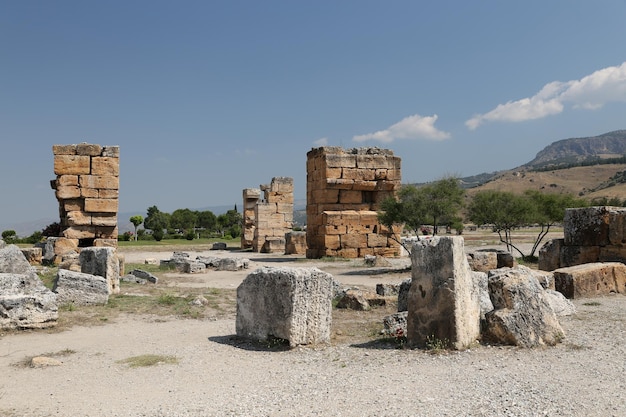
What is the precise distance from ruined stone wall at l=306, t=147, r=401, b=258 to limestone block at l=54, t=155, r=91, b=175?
27.1 feet

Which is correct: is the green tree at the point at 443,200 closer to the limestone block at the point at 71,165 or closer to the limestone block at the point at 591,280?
the limestone block at the point at 591,280

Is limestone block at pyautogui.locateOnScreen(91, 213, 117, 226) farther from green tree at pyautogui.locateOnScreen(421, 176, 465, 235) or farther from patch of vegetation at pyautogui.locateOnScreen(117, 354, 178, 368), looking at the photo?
patch of vegetation at pyautogui.locateOnScreen(117, 354, 178, 368)

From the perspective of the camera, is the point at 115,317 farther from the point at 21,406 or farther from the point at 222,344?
the point at 21,406

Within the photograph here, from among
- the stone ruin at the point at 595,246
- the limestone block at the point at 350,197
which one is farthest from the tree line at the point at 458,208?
the stone ruin at the point at 595,246

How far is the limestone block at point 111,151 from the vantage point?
16.5 metres

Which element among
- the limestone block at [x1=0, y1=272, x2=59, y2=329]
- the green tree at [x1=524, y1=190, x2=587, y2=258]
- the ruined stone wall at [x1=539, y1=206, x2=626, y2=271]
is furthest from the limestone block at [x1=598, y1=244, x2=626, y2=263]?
the limestone block at [x1=0, y1=272, x2=59, y2=329]

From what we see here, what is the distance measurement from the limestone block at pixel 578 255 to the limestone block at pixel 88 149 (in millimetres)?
13619

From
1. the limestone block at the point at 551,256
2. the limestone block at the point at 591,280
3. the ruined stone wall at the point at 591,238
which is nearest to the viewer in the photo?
the limestone block at the point at 591,280

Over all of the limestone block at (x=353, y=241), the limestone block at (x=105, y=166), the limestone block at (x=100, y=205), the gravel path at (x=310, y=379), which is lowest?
the gravel path at (x=310, y=379)

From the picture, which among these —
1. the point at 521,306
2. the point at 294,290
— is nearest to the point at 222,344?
the point at 294,290

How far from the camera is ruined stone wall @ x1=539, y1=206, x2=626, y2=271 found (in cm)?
1269

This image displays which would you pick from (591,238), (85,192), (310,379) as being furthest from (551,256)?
(85,192)

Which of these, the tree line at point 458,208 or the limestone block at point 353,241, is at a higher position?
the tree line at point 458,208

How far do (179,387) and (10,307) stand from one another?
12.5 feet
